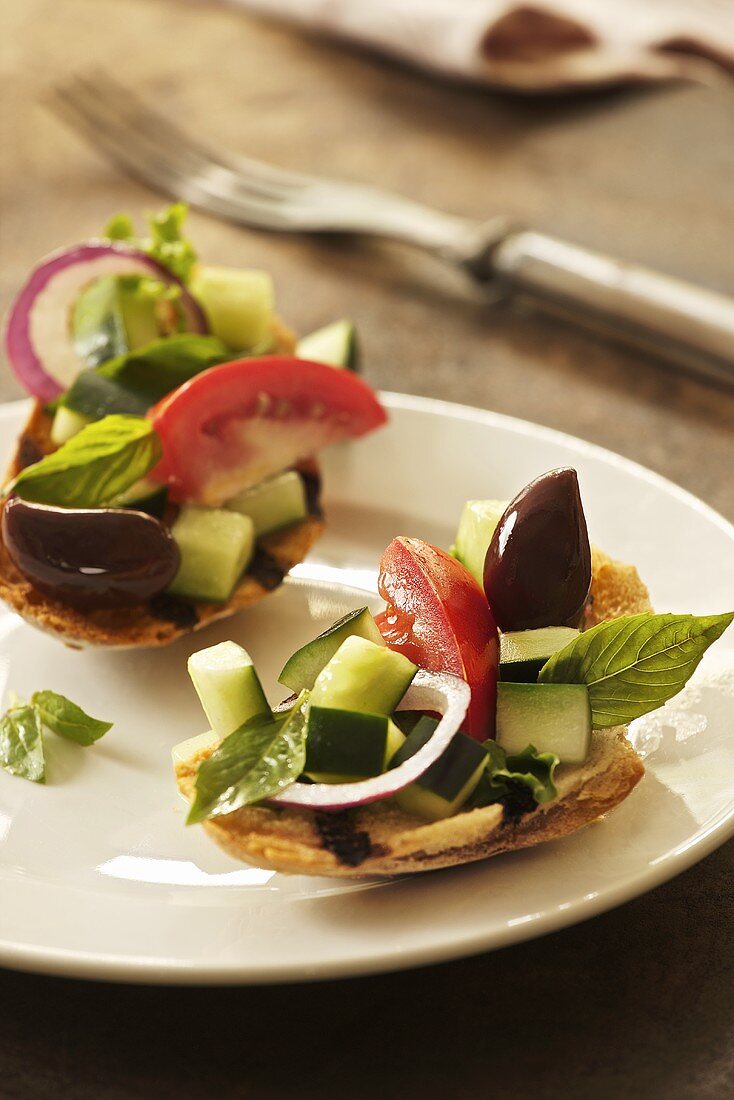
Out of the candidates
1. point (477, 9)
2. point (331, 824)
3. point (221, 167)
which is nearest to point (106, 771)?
point (331, 824)

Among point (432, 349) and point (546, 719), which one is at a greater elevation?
point (546, 719)

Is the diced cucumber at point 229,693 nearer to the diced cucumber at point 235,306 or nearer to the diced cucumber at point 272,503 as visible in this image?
the diced cucumber at point 272,503

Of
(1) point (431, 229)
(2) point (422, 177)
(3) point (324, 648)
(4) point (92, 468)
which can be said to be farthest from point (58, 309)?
(2) point (422, 177)

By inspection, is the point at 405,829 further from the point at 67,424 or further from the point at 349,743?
the point at 67,424

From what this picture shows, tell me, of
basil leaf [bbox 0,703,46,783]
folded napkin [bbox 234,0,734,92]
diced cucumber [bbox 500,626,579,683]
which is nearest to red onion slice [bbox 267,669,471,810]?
diced cucumber [bbox 500,626,579,683]

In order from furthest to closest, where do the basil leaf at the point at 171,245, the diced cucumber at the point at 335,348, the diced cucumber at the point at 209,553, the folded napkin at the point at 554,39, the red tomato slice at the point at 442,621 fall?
the folded napkin at the point at 554,39 < the diced cucumber at the point at 335,348 < the basil leaf at the point at 171,245 < the diced cucumber at the point at 209,553 < the red tomato slice at the point at 442,621

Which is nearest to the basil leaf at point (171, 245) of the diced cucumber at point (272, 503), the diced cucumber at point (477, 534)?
the diced cucumber at point (272, 503)
